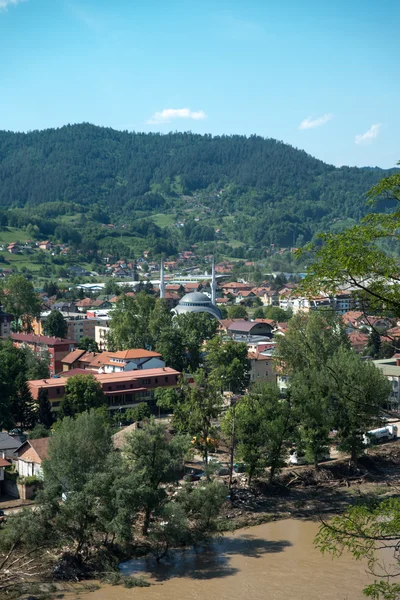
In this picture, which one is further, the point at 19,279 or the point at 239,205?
the point at 239,205

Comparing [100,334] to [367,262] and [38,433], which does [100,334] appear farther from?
[367,262]

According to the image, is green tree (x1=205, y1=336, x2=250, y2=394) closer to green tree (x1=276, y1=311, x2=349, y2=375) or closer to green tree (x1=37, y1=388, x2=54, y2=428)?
green tree (x1=276, y1=311, x2=349, y2=375)

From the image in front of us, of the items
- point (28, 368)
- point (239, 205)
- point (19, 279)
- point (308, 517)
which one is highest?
point (239, 205)

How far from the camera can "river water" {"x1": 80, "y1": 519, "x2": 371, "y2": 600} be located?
42.1ft

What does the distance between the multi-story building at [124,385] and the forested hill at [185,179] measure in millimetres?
92155

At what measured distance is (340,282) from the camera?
5.43 m

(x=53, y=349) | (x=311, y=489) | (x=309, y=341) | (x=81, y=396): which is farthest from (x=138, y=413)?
(x=53, y=349)

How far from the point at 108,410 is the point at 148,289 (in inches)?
1696

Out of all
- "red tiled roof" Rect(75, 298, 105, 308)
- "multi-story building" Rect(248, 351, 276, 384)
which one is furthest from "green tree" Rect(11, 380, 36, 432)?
"red tiled roof" Rect(75, 298, 105, 308)

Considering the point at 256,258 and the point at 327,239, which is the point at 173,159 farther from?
the point at 327,239

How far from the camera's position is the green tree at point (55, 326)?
4159cm

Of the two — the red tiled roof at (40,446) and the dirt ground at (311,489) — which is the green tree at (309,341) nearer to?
the dirt ground at (311,489)

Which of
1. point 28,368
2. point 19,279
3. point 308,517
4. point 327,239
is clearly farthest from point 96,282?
point 327,239

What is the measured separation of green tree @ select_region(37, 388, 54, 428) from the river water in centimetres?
884
